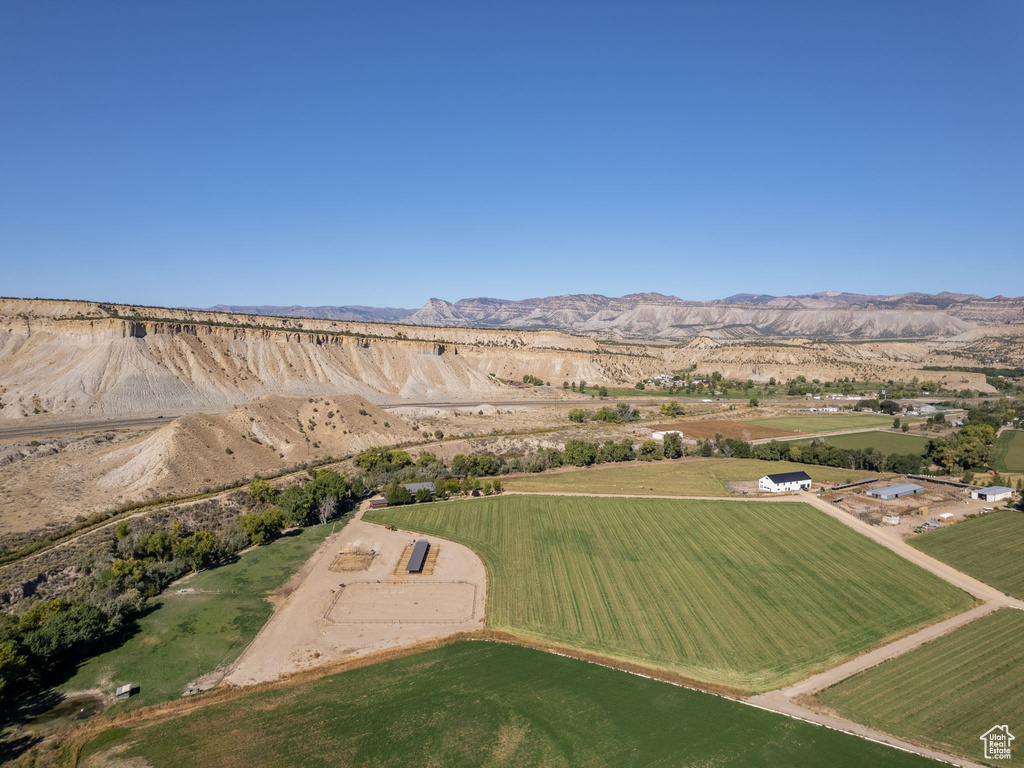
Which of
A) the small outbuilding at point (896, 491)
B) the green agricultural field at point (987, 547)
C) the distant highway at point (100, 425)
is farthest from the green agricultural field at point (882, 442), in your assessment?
the distant highway at point (100, 425)

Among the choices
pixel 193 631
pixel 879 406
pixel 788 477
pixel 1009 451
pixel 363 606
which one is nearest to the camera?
pixel 193 631

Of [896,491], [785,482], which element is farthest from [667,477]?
[896,491]

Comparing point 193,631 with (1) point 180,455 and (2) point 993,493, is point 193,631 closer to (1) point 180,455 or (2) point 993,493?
(1) point 180,455

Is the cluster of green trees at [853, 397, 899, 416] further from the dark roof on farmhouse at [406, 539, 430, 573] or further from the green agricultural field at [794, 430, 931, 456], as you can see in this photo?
the dark roof on farmhouse at [406, 539, 430, 573]

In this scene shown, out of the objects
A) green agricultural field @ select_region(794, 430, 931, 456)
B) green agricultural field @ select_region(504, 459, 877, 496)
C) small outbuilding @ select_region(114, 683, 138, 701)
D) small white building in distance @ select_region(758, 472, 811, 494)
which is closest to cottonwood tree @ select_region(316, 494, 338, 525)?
green agricultural field @ select_region(504, 459, 877, 496)

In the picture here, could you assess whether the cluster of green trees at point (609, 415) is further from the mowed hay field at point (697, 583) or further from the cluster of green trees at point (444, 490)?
the mowed hay field at point (697, 583)
